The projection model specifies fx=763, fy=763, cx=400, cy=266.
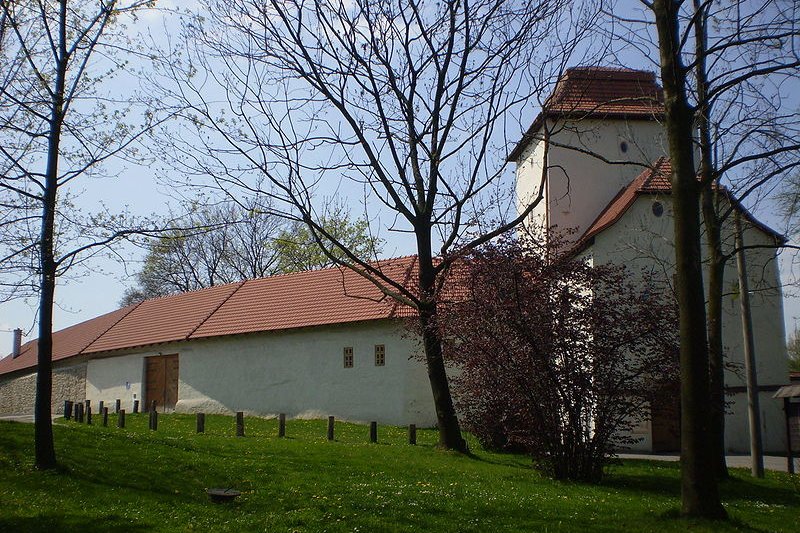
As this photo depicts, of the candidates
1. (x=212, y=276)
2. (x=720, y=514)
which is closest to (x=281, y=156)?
(x=720, y=514)

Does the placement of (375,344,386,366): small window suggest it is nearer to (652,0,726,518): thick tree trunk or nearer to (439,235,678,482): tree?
(439,235,678,482): tree

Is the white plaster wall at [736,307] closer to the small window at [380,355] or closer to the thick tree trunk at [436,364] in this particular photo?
the thick tree trunk at [436,364]

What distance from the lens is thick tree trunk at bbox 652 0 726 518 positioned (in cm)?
873

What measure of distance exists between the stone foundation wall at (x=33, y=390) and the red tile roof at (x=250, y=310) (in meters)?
0.98

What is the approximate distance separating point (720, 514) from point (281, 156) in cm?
1031

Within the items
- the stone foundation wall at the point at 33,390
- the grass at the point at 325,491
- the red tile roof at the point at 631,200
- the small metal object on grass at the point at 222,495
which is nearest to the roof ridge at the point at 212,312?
the stone foundation wall at the point at 33,390

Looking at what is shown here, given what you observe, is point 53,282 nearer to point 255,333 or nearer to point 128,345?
point 255,333

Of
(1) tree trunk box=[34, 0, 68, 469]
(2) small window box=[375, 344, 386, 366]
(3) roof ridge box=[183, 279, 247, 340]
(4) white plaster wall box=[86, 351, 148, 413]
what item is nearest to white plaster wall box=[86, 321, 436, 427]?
(2) small window box=[375, 344, 386, 366]

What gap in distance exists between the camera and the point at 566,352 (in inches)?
539

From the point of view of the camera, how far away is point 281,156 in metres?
15.4

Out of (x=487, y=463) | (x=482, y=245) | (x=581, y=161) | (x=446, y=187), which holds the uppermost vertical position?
(x=581, y=161)

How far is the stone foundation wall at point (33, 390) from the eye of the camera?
3653 cm

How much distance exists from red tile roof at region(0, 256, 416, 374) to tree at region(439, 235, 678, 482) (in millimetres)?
9990

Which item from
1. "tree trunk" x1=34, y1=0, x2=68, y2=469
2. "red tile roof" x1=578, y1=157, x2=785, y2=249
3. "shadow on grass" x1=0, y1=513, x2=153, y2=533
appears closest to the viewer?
"shadow on grass" x1=0, y1=513, x2=153, y2=533
